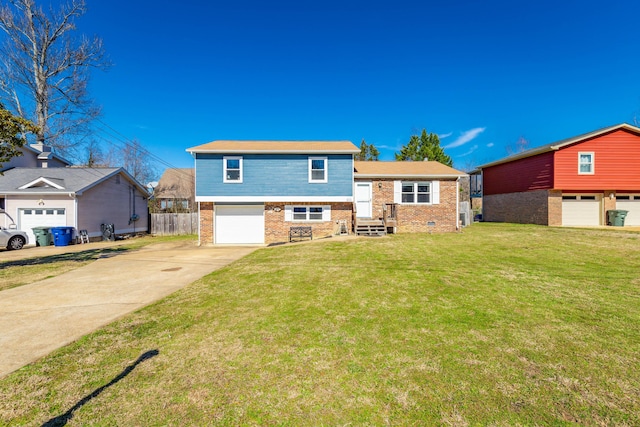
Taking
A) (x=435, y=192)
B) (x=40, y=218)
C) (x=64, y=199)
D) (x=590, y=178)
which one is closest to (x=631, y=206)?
(x=590, y=178)

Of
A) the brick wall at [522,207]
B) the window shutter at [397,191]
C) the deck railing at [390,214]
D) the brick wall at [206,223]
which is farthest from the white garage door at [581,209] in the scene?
the brick wall at [206,223]

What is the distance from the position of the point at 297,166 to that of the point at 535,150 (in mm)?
17929

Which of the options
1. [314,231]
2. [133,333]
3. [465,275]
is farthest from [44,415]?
[314,231]

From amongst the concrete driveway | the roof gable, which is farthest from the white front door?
the roof gable

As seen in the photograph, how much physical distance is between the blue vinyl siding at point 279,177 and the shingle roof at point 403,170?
4.76 feet

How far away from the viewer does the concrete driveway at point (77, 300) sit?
3942 millimetres

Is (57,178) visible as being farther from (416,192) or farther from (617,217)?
(617,217)

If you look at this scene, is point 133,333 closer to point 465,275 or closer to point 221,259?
point 221,259

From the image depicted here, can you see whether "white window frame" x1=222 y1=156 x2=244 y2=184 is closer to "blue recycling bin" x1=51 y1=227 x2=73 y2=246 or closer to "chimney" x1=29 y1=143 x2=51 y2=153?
"blue recycling bin" x1=51 y1=227 x2=73 y2=246

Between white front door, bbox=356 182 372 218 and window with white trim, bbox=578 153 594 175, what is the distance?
1494 centimetres

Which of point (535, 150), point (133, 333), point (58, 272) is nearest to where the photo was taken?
point (133, 333)

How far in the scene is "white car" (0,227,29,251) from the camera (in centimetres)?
1418

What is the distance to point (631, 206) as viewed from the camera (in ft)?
62.3

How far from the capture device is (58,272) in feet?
28.4
